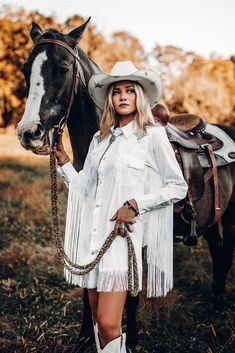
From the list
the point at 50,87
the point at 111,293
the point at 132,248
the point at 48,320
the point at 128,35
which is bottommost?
the point at 48,320

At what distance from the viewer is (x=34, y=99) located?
232 cm

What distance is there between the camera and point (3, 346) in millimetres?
2990

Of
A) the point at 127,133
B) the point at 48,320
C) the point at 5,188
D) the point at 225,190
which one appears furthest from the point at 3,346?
the point at 5,188

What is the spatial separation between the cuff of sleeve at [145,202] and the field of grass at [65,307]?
1.58 m

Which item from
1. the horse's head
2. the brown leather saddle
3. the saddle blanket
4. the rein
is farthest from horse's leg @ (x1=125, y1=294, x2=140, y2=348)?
the horse's head

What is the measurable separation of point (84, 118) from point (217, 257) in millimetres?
2167

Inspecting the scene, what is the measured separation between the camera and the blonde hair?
2.13 m

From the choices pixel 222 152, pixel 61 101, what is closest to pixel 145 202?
pixel 61 101

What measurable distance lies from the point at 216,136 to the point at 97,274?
208 cm

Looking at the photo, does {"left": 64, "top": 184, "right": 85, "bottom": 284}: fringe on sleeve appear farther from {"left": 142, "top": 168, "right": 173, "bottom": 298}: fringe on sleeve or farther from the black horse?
{"left": 142, "top": 168, "right": 173, "bottom": 298}: fringe on sleeve

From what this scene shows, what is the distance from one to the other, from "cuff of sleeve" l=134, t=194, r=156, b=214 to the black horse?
703mm

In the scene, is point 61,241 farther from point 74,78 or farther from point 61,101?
point 74,78

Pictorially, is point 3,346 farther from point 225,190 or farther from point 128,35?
point 128,35

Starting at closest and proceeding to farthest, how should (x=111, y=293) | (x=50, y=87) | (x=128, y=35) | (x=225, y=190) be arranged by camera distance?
(x=111, y=293) → (x=50, y=87) → (x=225, y=190) → (x=128, y=35)
